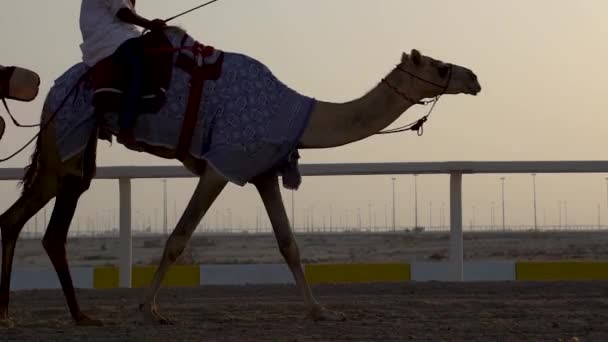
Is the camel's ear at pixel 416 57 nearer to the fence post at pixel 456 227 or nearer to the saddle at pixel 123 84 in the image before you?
the saddle at pixel 123 84

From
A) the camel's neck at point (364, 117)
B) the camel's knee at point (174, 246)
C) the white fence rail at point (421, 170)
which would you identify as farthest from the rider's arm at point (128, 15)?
the white fence rail at point (421, 170)

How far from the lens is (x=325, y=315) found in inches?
393

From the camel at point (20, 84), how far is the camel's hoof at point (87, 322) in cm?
161

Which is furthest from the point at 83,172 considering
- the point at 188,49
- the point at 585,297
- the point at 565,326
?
the point at 585,297

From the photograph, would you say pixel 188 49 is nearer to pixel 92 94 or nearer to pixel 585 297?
pixel 92 94

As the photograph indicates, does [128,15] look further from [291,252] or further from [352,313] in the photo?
[352,313]

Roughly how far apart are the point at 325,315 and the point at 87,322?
66.7 inches

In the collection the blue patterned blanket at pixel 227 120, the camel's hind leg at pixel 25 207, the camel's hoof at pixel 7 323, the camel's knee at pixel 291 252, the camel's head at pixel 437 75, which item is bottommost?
the camel's hoof at pixel 7 323

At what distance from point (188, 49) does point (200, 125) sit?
0.59 meters

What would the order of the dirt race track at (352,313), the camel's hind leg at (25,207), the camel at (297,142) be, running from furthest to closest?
the camel's hind leg at (25,207) < the camel at (297,142) < the dirt race track at (352,313)

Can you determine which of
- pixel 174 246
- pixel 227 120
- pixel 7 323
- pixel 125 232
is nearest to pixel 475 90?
pixel 227 120

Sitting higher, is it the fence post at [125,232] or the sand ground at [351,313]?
the fence post at [125,232]

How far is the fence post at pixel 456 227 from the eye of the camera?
15312 mm

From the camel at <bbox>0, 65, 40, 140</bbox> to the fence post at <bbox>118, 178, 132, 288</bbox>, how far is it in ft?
18.7
